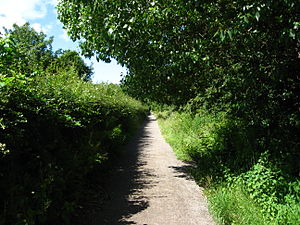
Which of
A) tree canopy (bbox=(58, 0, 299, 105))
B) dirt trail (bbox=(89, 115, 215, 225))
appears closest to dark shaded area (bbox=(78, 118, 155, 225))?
dirt trail (bbox=(89, 115, 215, 225))

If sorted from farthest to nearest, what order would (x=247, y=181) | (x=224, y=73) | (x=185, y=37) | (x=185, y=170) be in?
(x=185, y=170)
(x=224, y=73)
(x=185, y=37)
(x=247, y=181)

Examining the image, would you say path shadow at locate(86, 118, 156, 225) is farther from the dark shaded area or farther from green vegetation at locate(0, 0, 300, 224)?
green vegetation at locate(0, 0, 300, 224)

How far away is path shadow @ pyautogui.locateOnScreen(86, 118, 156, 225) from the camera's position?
410 centimetres

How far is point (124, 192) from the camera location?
5.29 meters

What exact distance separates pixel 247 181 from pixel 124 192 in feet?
9.07

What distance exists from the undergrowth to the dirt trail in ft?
1.24

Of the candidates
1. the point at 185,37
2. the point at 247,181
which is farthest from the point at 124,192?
the point at 185,37

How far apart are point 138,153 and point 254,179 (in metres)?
6.08

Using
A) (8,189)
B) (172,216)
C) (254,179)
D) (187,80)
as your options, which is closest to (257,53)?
(187,80)

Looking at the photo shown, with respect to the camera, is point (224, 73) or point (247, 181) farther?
point (224, 73)

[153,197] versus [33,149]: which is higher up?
[33,149]

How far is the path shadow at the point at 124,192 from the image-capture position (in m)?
4.10

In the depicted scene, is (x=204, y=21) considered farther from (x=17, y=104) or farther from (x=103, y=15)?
(x=17, y=104)

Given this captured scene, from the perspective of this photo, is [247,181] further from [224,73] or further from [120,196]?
[224,73]
